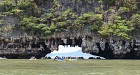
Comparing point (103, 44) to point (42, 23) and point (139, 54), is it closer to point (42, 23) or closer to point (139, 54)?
point (139, 54)

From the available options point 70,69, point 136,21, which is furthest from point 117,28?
point 70,69

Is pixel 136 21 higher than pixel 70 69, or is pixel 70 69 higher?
pixel 136 21

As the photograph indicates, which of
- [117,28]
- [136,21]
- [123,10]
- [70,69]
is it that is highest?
[123,10]

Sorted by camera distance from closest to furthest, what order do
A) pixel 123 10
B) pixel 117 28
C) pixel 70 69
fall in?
pixel 70 69 < pixel 117 28 < pixel 123 10

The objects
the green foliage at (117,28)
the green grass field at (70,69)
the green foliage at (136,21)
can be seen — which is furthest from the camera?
the green foliage at (136,21)

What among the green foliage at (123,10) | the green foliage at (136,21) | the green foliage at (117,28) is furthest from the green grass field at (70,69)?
the green foliage at (123,10)

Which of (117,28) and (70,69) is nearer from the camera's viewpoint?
(70,69)

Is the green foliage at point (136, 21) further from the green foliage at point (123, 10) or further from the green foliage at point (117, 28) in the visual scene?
the green foliage at point (123, 10)

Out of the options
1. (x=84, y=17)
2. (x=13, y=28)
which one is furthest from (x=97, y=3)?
(x=13, y=28)

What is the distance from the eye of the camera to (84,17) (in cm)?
4969

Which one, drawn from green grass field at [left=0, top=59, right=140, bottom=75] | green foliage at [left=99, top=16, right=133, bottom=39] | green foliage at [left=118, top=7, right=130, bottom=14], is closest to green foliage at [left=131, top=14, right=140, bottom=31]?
green foliage at [left=99, top=16, right=133, bottom=39]

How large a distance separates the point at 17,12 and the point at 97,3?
36.3ft

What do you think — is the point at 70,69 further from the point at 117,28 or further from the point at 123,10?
the point at 123,10

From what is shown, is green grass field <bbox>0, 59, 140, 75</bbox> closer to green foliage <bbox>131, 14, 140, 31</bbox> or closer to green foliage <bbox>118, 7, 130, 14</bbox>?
green foliage <bbox>131, 14, 140, 31</bbox>
